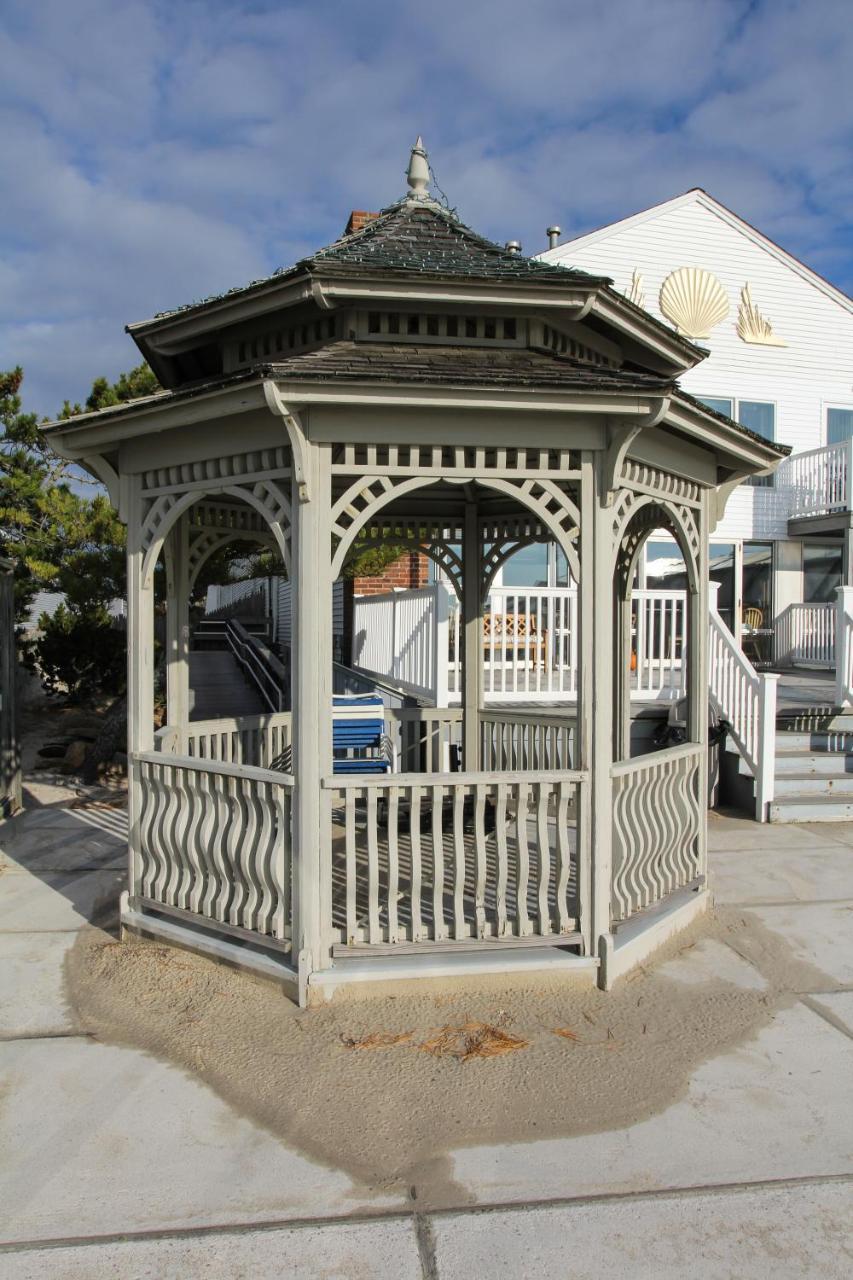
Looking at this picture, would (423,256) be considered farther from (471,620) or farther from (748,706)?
(748,706)

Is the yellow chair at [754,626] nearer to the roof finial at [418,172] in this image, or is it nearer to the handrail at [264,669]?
the handrail at [264,669]

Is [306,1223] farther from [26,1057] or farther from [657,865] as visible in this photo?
[657,865]

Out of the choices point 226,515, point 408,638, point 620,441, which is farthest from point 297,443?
point 408,638

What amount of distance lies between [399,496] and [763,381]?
41.4 ft

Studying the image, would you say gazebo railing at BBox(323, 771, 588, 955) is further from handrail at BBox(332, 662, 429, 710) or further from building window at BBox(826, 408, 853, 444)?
building window at BBox(826, 408, 853, 444)

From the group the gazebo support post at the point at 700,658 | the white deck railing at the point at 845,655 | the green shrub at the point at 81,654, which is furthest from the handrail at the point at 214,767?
the green shrub at the point at 81,654

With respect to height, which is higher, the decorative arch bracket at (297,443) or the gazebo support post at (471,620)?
the decorative arch bracket at (297,443)

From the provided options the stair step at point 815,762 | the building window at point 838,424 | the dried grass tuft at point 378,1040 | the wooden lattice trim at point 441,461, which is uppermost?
the building window at point 838,424

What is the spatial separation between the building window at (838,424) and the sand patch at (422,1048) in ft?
43.7

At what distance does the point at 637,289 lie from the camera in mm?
14648

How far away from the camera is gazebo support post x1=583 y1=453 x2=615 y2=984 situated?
4.68m

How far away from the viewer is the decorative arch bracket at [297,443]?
13.7ft

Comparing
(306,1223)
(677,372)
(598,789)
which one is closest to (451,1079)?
(306,1223)

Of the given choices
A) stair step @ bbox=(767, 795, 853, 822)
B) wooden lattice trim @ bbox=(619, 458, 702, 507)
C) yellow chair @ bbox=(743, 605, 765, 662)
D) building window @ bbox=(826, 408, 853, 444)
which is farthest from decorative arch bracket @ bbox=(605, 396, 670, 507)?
building window @ bbox=(826, 408, 853, 444)
